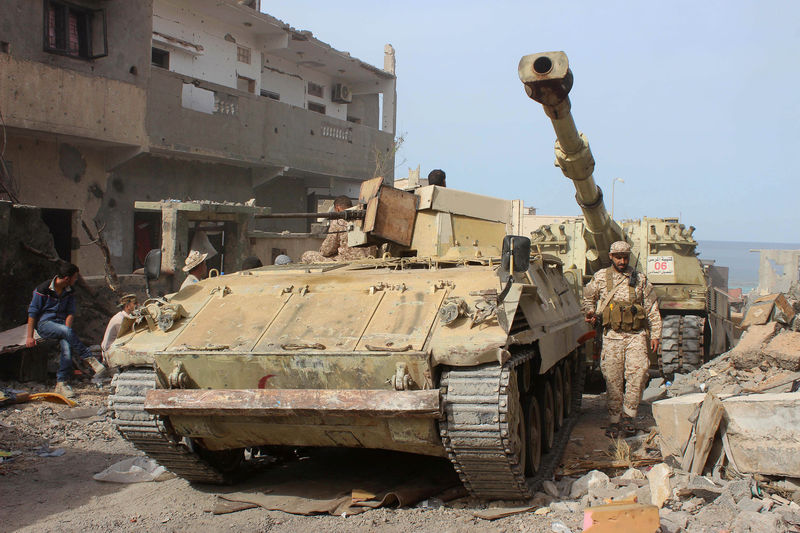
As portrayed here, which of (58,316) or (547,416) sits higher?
(58,316)

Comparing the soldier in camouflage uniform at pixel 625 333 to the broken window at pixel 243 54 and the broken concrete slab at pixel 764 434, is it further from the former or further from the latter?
the broken window at pixel 243 54

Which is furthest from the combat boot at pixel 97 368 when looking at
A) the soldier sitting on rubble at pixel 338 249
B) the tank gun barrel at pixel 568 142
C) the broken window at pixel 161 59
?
the broken window at pixel 161 59

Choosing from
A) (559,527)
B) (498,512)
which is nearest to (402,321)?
(498,512)

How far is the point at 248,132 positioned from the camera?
18.7 m

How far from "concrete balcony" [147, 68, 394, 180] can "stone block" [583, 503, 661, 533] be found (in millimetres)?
13334

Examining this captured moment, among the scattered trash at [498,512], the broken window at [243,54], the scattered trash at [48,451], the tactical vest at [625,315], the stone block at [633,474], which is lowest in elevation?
the scattered trash at [48,451]

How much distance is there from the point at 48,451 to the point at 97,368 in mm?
2609

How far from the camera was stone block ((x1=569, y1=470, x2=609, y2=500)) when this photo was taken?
19.4 ft

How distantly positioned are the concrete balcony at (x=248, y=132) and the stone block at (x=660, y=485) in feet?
42.4

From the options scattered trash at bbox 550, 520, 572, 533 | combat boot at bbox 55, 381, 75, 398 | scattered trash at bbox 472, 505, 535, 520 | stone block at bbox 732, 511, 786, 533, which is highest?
stone block at bbox 732, 511, 786, 533

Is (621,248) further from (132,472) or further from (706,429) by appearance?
(132,472)

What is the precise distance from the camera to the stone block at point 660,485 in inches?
212

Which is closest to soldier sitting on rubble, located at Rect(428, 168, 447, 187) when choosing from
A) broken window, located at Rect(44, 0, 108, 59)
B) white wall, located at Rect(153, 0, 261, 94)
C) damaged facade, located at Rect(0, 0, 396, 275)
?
damaged facade, located at Rect(0, 0, 396, 275)

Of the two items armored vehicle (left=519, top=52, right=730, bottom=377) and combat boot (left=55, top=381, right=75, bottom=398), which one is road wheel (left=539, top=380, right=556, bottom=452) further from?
combat boot (left=55, top=381, right=75, bottom=398)
